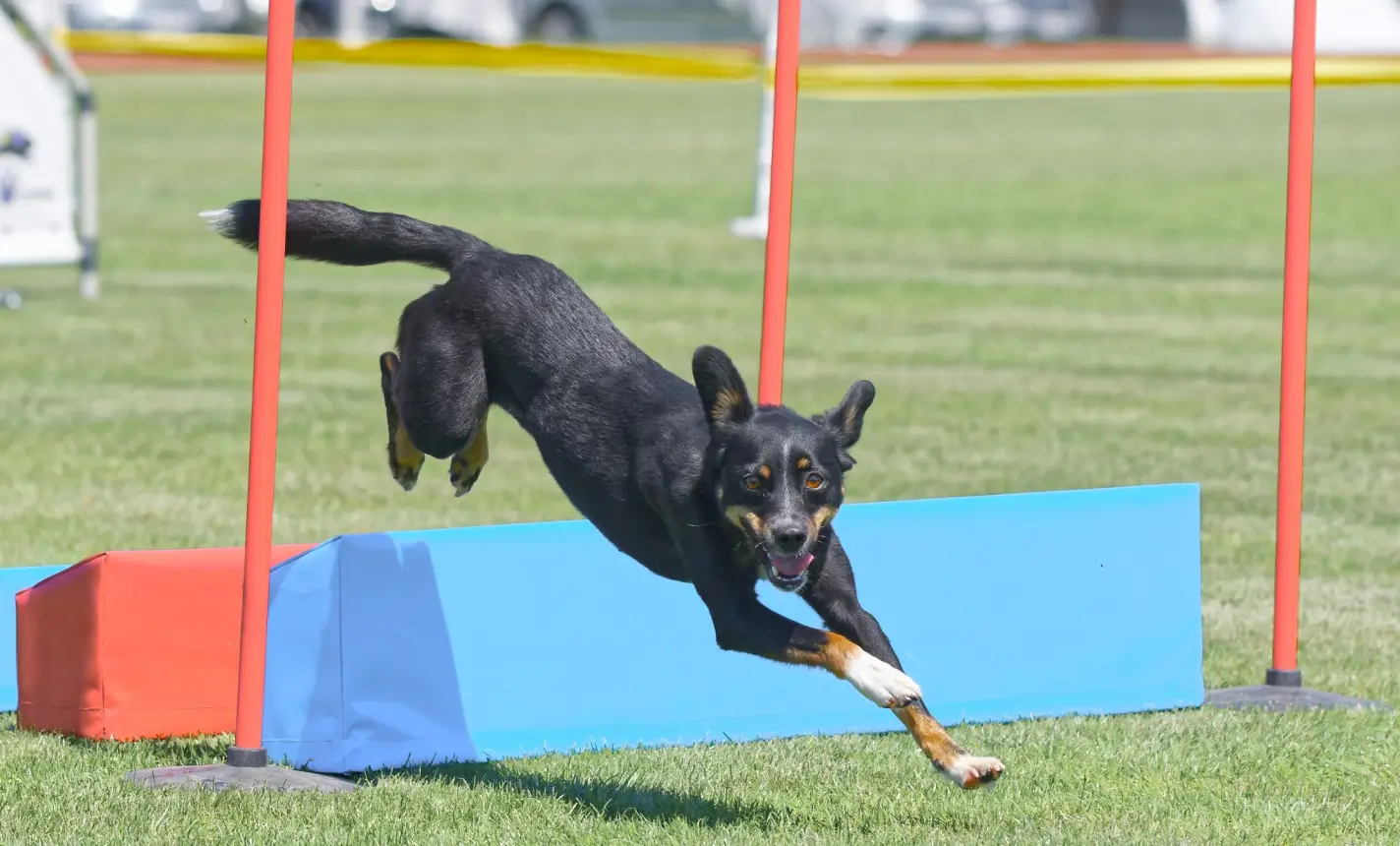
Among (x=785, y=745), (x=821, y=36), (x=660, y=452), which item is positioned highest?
(x=821, y=36)

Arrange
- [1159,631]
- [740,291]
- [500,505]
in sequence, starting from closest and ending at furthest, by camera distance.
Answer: [1159,631] → [500,505] → [740,291]

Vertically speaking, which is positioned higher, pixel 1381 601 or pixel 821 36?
pixel 821 36

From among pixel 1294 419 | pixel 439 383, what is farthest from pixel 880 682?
pixel 1294 419

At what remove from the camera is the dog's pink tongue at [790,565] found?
510cm

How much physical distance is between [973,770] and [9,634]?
10.8 ft

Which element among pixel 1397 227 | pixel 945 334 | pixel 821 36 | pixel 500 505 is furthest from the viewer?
pixel 821 36

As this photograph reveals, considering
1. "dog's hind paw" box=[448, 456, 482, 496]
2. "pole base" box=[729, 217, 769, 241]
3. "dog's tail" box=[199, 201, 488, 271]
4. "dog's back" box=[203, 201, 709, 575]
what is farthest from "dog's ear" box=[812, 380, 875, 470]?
"pole base" box=[729, 217, 769, 241]

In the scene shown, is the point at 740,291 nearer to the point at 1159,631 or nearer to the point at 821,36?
the point at 1159,631

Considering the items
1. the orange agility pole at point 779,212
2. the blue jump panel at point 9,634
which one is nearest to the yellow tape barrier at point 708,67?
the orange agility pole at point 779,212

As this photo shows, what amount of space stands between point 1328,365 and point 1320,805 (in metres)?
9.46

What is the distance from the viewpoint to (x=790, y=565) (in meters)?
5.11

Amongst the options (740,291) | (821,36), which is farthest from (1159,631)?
(821,36)

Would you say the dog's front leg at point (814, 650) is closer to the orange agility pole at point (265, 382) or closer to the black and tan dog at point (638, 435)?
the black and tan dog at point (638, 435)

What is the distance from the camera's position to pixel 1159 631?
699cm
